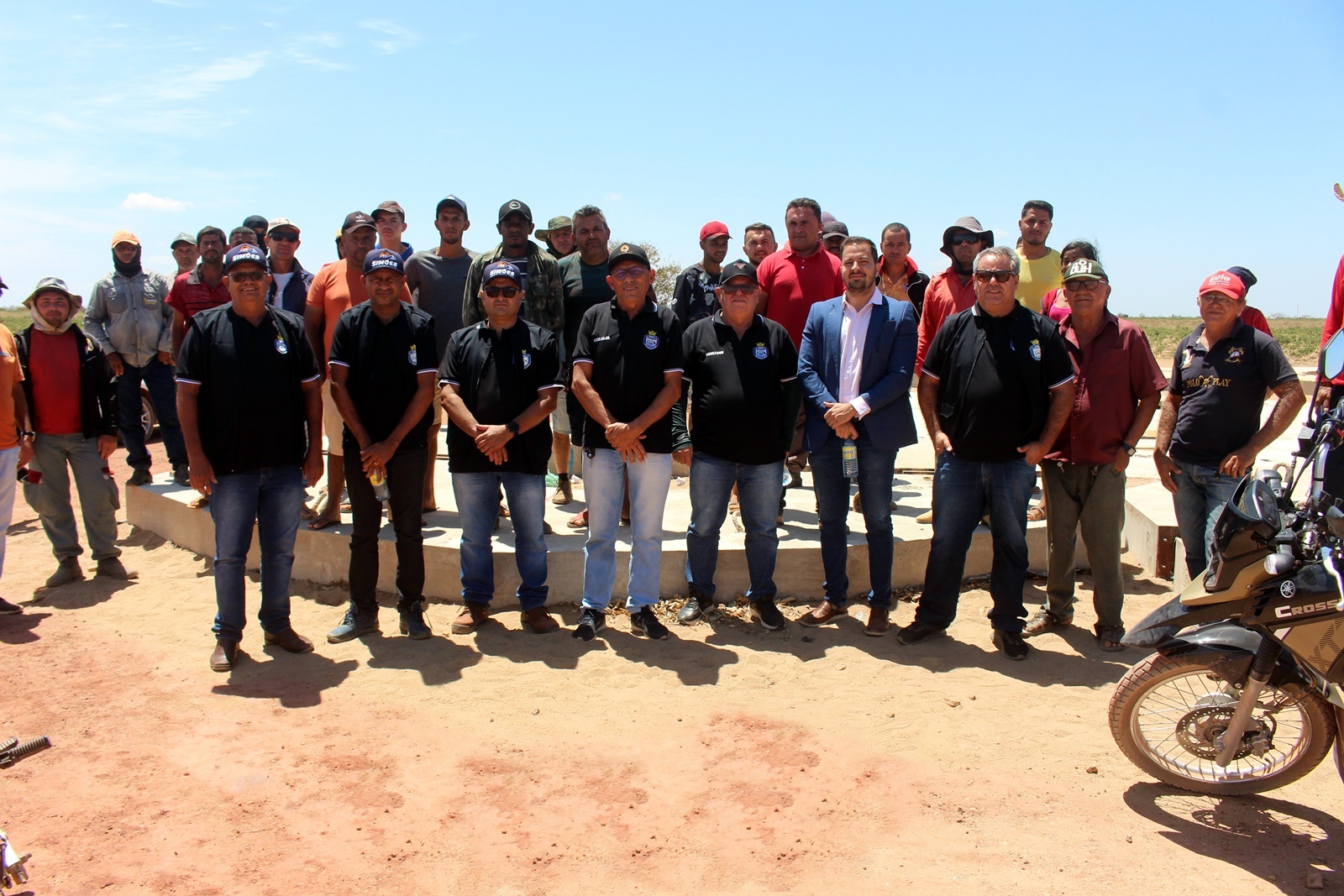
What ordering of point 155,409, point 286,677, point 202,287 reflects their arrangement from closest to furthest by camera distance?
point 286,677 → point 202,287 → point 155,409

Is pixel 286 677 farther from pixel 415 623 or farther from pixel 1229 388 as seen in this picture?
pixel 1229 388

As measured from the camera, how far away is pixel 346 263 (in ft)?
21.8

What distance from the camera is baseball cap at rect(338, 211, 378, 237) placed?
663cm

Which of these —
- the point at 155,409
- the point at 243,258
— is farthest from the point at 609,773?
the point at 155,409

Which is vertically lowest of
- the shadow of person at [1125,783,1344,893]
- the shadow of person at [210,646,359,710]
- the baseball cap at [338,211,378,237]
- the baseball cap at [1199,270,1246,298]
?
the shadow of person at [1125,783,1344,893]

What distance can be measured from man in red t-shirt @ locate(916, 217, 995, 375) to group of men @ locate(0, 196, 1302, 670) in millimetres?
802

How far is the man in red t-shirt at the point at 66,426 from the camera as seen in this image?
665cm

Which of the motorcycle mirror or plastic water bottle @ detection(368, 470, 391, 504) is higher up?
the motorcycle mirror

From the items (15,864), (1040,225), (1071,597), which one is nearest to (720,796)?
(15,864)

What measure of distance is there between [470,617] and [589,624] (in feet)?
2.50

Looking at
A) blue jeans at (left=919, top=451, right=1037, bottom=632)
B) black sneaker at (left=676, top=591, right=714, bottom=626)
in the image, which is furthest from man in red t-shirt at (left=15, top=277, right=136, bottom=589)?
blue jeans at (left=919, top=451, right=1037, bottom=632)

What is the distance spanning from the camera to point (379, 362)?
5582 mm

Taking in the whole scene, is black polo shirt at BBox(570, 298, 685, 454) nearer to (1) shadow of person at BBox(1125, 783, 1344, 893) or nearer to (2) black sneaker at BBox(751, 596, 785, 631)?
(2) black sneaker at BBox(751, 596, 785, 631)

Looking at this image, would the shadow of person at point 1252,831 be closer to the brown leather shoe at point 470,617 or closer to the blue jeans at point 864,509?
the blue jeans at point 864,509
